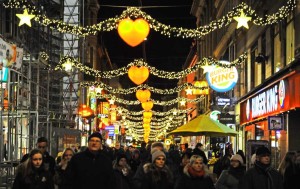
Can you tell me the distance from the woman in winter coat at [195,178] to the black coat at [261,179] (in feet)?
2.20

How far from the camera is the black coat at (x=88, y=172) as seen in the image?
902cm

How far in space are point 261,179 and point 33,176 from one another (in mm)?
3775

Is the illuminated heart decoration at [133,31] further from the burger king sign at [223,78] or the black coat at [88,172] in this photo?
the burger king sign at [223,78]

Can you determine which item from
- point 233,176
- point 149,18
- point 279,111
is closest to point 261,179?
point 233,176

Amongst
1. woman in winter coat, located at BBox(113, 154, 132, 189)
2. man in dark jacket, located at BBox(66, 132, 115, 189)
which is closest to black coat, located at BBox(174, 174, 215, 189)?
man in dark jacket, located at BBox(66, 132, 115, 189)

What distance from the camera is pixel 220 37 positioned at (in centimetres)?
5056

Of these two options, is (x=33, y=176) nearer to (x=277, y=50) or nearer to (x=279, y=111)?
(x=279, y=111)

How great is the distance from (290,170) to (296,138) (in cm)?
1210

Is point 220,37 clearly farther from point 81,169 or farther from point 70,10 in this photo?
point 81,169

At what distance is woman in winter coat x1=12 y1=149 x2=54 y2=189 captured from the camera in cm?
1013

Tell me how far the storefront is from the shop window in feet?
2.66

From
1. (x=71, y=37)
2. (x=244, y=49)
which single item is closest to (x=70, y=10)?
(x=71, y=37)

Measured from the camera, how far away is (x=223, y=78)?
1393 inches

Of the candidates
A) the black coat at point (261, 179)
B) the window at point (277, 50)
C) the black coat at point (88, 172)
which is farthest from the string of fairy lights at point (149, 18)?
the black coat at point (88, 172)
